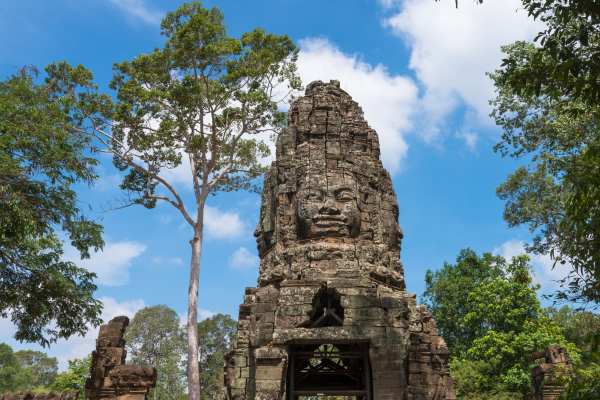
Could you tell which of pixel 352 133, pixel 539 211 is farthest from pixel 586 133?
pixel 352 133

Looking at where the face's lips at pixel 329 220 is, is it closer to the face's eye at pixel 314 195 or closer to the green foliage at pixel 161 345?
the face's eye at pixel 314 195

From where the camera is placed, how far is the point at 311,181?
36.3 ft

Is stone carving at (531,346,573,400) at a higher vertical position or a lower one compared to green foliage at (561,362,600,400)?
higher

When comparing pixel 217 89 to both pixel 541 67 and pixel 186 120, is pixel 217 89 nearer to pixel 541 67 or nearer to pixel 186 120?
pixel 186 120

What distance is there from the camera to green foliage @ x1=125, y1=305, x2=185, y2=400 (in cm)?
3441

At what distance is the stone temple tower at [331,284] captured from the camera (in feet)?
30.0

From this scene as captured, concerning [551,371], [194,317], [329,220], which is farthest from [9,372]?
[551,371]

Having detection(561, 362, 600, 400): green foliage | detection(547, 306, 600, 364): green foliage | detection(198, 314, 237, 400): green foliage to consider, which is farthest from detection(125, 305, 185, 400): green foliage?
detection(561, 362, 600, 400): green foliage

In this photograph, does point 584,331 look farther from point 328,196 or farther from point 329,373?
point 328,196

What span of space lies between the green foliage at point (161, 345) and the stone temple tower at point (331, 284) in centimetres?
2487

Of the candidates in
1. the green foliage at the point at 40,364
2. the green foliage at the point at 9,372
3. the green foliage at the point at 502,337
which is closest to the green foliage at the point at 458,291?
the green foliage at the point at 502,337

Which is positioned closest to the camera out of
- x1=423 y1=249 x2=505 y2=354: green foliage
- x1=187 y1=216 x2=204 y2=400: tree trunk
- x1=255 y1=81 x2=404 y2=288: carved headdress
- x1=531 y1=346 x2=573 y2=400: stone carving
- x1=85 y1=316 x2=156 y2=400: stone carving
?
x1=85 y1=316 x2=156 y2=400: stone carving

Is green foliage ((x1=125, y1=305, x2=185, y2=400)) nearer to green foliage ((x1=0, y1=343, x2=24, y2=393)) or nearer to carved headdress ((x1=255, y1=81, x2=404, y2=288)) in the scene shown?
Answer: green foliage ((x1=0, y1=343, x2=24, y2=393))

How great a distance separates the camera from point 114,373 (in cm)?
852
